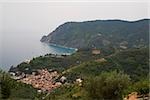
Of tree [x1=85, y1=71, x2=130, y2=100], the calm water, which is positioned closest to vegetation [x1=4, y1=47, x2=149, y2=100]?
tree [x1=85, y1=71, x2=130, y2=100]

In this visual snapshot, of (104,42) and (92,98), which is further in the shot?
(104,42)

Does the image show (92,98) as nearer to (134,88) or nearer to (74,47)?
(134,88)

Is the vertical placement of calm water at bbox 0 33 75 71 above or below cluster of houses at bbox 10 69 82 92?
above

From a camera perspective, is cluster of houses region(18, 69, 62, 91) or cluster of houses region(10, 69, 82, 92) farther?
cluster of houses region(18, 69, 62, 91)

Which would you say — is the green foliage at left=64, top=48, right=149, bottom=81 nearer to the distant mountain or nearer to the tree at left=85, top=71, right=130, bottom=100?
the distant mountain

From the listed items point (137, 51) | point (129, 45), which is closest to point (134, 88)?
point (137, 51)

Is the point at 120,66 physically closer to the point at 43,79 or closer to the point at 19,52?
the point at 43,79

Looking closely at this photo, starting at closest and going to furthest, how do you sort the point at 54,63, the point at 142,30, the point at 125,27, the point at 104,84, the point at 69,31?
the point at 104,84, the point at 54,63, the point at 142,30, the point at 125,27, the point at 69,31
